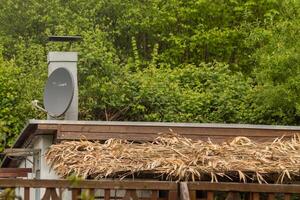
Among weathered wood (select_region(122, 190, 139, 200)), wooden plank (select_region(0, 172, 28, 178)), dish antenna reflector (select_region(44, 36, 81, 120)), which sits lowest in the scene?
wooden plank (select_region(0, 172, 28, 178))

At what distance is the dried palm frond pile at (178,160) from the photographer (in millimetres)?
9336

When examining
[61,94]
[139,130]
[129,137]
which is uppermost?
[61,94]

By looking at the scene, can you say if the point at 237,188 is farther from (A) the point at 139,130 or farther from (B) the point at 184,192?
(A) the point at 139,130

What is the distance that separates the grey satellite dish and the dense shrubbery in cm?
444

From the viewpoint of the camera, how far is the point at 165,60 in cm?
2503

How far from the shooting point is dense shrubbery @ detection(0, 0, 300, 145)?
49.5 ft

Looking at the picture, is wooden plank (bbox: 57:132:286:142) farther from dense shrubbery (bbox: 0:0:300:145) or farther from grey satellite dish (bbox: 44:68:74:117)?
dense shrubbery (bbox: 0:0:300:145)

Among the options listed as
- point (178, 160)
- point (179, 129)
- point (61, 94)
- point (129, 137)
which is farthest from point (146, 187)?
point (61, 94)

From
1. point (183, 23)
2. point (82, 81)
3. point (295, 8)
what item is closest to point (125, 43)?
point (183, 23)

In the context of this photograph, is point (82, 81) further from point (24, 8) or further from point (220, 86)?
point (24, 8)

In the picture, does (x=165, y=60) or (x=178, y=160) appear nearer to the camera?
(x=178, y=160)

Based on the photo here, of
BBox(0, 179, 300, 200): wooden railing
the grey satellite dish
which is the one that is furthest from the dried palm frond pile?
BBox(0, 179, 300, 200): wooden railing

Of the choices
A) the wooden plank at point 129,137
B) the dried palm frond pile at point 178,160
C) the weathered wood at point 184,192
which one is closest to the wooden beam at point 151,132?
the wooden plank at point 129,137

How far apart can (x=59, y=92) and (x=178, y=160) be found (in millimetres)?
2863
